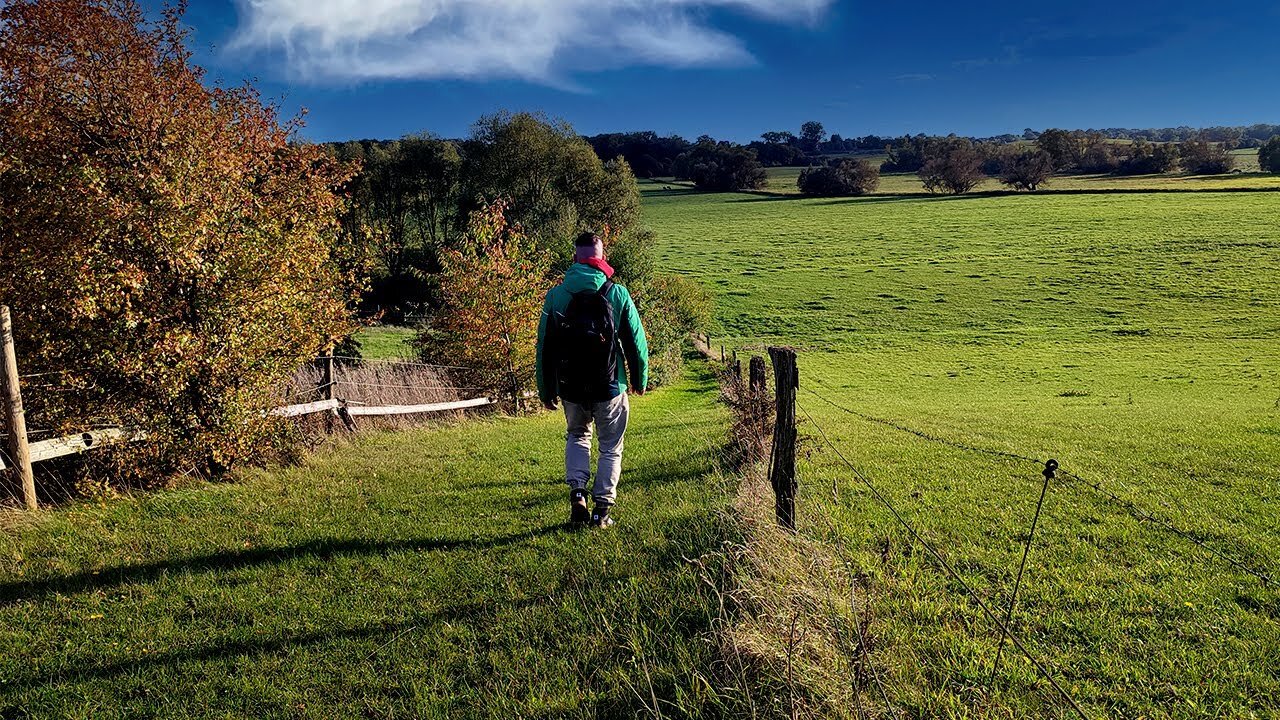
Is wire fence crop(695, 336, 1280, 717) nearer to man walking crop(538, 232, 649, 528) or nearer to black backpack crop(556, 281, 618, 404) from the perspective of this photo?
man walking crop(538, 232, 649, 528)

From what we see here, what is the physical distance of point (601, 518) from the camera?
6258 mm

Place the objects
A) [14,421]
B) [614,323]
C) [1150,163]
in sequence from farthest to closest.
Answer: [1150,163] < [14,421] < [614,323]

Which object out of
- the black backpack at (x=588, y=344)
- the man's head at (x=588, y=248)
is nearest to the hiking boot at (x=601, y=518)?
the black backpack at (x=588, y=344)

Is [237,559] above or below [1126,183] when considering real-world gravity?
below

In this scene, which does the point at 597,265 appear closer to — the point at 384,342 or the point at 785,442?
the point at 785,442

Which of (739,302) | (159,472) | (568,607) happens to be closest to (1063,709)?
(568,607)

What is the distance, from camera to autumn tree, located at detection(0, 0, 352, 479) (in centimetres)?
781

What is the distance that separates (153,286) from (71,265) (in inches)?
36.1

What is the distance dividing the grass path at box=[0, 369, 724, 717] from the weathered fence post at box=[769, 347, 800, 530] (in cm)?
60

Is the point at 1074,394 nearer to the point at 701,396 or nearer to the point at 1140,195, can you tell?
the point at 701,396

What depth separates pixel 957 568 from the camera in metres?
5.96

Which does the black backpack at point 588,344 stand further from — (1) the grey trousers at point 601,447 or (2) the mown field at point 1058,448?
(2) the mown field at point 1058,448

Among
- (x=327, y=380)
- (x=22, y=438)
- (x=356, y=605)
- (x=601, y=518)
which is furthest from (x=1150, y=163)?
(x=22, y=438)

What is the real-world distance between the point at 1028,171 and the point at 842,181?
83.4 feet
